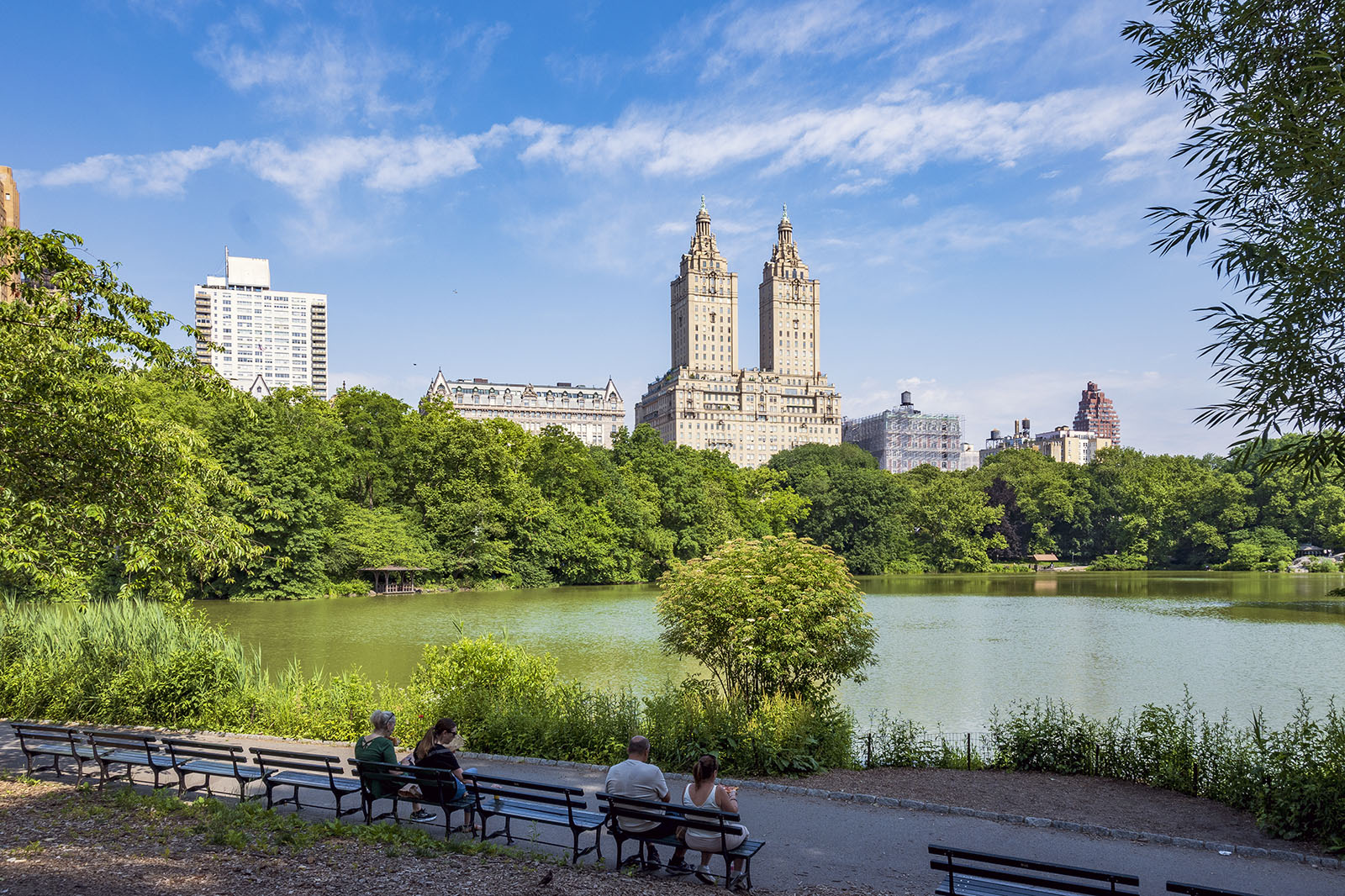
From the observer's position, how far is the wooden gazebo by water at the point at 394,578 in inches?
1876

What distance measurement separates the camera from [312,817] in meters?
7.69

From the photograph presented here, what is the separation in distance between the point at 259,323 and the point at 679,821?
191 meters

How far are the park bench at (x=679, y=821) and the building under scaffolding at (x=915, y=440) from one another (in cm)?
17282

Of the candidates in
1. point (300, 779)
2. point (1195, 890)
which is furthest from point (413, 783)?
point (1195, 890)

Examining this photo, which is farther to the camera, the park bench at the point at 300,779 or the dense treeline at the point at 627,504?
the dense treeline at the point at 627,504

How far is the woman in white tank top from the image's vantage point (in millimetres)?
6355

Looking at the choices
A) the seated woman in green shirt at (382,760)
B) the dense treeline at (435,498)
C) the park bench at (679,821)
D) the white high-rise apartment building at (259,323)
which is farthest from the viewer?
the white high-rise apartment building at (259,323)

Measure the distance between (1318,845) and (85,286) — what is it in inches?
566

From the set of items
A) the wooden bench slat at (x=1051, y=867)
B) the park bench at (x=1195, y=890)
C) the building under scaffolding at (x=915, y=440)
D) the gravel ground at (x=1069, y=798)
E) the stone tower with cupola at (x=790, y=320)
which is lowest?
the gravel ground at (x=1069, y=798)

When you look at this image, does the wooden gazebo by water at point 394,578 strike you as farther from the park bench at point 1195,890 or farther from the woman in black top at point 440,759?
the park bench at point 1195,890

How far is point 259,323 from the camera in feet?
577

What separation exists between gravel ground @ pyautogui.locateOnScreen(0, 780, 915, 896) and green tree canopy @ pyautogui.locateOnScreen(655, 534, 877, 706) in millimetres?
5671

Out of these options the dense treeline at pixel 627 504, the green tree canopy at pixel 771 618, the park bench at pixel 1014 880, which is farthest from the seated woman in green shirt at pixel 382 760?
the dense treeline at pixel 627 504

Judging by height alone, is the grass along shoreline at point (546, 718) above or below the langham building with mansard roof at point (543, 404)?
below
